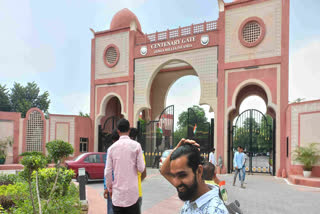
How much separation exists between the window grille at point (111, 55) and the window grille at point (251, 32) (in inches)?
339

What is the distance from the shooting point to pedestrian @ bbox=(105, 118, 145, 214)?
3.40 m

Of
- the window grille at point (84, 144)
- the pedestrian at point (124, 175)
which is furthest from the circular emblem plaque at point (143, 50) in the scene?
the pedestrian at point (124, 175)

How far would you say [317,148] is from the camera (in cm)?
1274

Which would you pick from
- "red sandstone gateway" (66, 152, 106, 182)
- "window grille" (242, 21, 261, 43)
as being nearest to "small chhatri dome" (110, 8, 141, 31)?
"window grille" (242, 21, 261, 43)

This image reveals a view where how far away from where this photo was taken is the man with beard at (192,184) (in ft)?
4.87

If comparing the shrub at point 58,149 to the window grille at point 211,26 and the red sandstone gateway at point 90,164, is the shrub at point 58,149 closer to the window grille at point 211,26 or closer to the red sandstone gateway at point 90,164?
the red sandstone gateway at point 90,164

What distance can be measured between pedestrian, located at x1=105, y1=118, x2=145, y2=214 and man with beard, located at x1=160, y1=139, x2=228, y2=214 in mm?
1939

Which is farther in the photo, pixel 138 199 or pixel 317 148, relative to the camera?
pixel 317 148

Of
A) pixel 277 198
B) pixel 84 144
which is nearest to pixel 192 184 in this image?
pixel 277 198

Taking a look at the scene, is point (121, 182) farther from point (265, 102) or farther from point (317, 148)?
point (265, 102)

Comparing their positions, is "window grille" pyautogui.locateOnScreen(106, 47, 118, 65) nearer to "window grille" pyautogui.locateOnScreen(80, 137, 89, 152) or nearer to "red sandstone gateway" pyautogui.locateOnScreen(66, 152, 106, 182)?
"window grille" pyautogui.locateOnScreen(80, 137, 89, 152)

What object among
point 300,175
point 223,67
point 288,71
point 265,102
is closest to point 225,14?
point 223,67

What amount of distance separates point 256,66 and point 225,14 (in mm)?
3494

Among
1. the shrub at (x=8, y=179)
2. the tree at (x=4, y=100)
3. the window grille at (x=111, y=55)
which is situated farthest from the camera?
the tree at (x=4, y=100)
